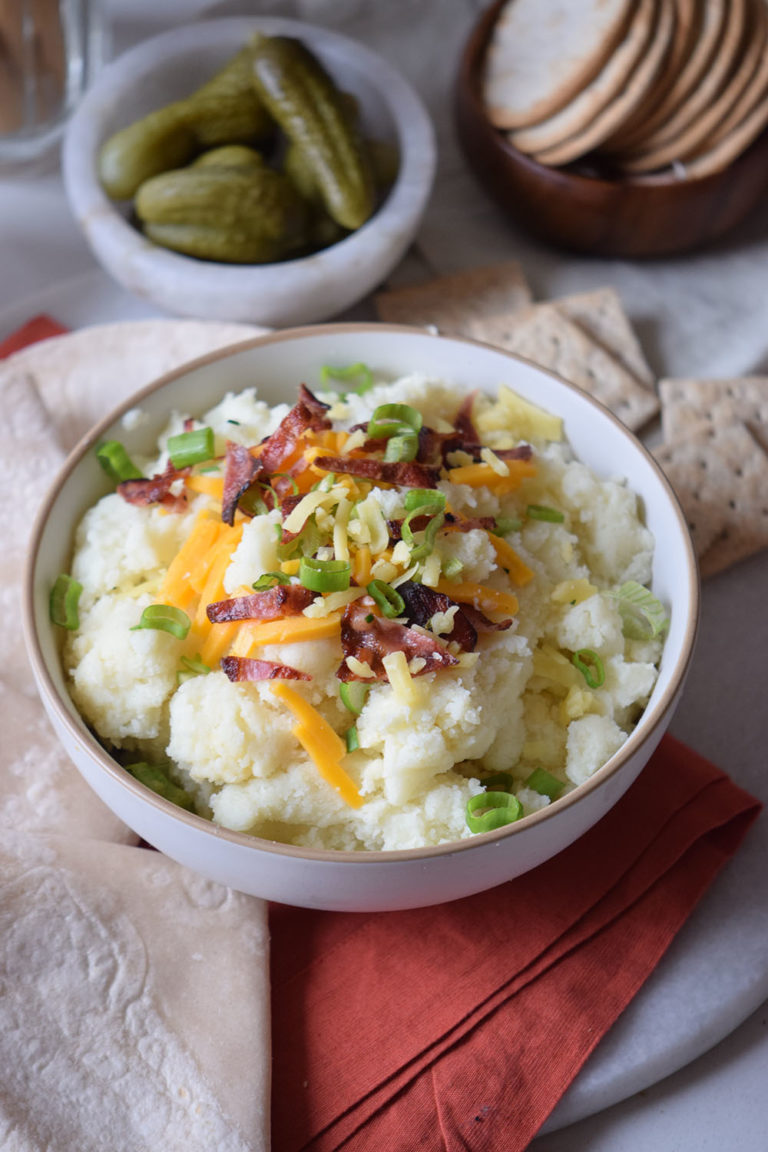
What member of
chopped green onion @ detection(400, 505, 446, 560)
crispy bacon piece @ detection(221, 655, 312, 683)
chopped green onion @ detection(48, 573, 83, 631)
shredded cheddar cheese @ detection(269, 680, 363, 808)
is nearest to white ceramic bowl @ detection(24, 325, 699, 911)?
chopped green onion @ detection(48, 573, 83, 631)

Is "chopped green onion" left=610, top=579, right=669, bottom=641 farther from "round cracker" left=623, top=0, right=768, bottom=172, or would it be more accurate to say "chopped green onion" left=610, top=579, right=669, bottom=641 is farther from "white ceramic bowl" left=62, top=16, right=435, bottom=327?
"round cracker" left=623, top=0, right=768, bottom=172

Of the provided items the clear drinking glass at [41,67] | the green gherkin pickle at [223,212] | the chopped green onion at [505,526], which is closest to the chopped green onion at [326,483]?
the chopped green onion at [505,526]

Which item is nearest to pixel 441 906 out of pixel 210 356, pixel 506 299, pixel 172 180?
pixel 210 356

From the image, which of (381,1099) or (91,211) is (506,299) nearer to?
(91,211)

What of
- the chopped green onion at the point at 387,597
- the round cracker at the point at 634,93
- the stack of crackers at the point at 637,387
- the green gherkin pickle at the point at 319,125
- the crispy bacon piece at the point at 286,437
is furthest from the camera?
the green gherkin pickle at the point at 319,125

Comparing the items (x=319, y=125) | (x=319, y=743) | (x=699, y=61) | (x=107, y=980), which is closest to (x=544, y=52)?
(x=699, y=61)

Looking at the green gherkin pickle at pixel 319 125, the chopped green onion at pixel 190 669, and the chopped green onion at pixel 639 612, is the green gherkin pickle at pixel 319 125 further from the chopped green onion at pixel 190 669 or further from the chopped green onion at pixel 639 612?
the chopped green onion at pixel 190 669
